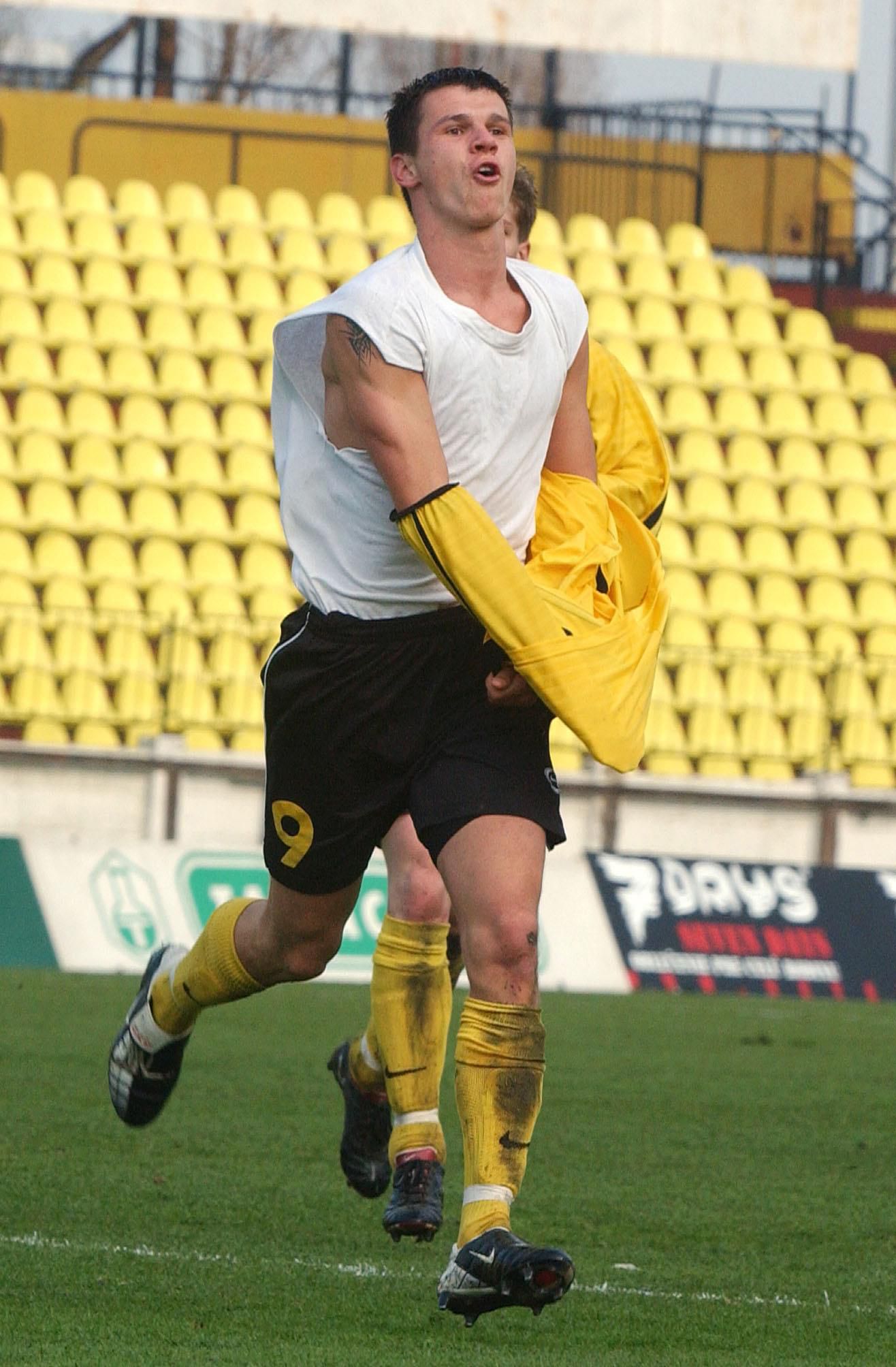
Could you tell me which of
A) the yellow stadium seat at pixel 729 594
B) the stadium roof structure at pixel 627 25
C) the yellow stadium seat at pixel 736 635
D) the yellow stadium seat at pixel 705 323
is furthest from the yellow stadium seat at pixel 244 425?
the yellow stadium seat at pixel 705 323

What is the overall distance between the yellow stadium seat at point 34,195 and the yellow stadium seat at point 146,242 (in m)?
0.69

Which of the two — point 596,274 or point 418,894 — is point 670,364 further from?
point 418,894

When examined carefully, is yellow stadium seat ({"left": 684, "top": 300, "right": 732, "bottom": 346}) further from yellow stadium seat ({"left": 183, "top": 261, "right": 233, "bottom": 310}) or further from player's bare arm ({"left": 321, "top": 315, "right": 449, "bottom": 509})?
player's bare arm ({"left": 321, "top": 315, "right": 449, "bottom": 509})

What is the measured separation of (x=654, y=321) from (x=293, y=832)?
16842 millimetres

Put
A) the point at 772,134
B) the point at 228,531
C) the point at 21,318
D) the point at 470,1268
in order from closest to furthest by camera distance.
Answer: the point at 470,1268 < the point at 228,531 < the point at 21,318 < the point at 772,134

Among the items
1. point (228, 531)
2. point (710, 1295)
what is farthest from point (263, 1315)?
point (228, 531)

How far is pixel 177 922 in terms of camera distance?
42.1 feet

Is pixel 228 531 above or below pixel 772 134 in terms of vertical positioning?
below

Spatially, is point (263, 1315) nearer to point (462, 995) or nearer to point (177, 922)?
point (462, 995)

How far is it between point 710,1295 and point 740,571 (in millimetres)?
14287

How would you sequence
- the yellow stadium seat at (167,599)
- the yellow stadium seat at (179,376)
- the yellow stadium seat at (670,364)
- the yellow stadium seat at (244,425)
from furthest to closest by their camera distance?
1. the yellow stadium seat at (670,364)
2. the yellow stadium seat at (179,376)
3. the yellow stadium seat at (244,425)
4. the yellow stadium seat at (167,599)

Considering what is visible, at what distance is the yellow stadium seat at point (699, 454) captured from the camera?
1966 centimetres

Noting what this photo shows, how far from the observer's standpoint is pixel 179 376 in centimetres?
1920

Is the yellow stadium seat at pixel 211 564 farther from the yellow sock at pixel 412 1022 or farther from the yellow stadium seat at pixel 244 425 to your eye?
the yellow sock at pixel 412 1022
